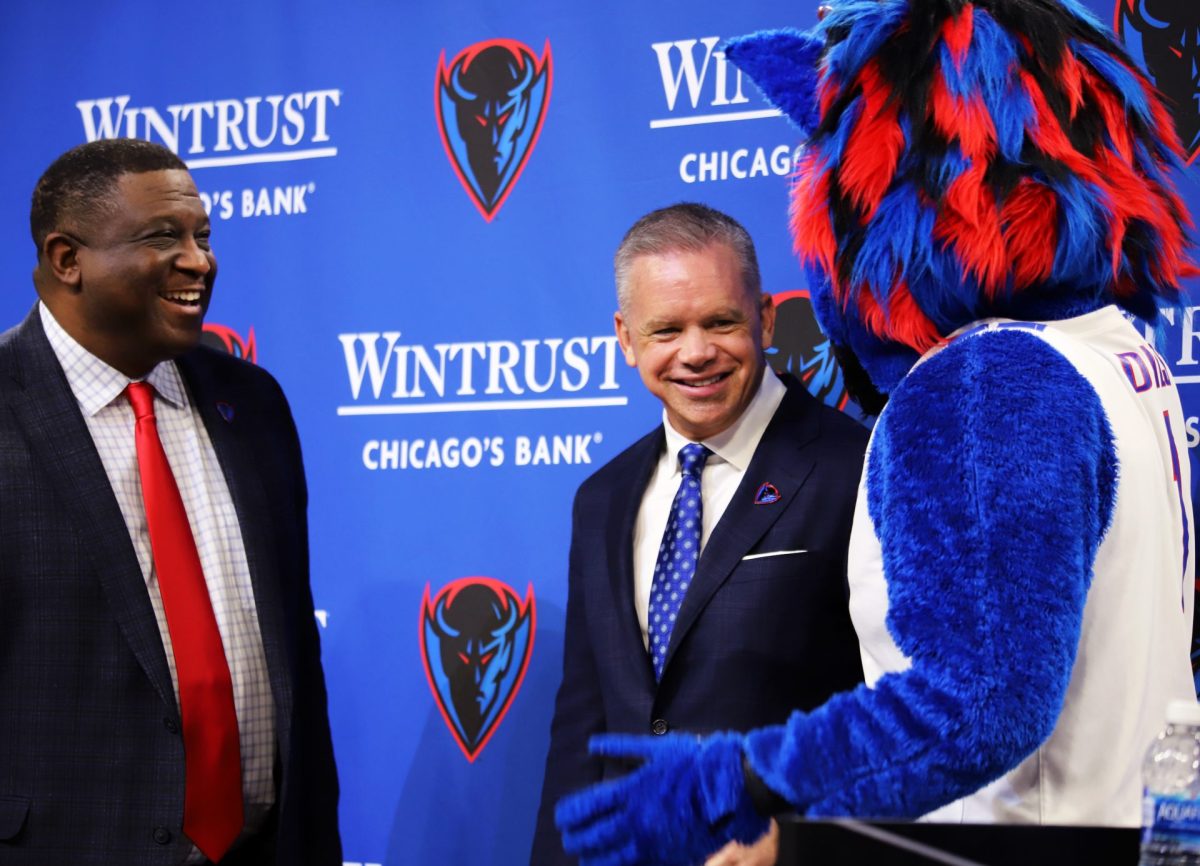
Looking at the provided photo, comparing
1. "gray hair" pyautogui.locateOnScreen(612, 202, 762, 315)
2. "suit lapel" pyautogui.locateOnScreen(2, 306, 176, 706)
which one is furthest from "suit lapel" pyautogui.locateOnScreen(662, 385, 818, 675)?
"suit lapel" pyautogui.locateOnScreen(2, 306, 176, 706)

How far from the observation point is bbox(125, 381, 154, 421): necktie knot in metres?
2.31

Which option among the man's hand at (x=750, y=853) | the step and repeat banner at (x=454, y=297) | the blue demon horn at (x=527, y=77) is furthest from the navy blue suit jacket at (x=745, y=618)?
the blue demon horn at (x=527, y=77)

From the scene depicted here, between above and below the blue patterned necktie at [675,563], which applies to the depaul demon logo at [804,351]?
above

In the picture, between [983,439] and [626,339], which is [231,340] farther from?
[983,439]

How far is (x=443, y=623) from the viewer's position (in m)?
2.86

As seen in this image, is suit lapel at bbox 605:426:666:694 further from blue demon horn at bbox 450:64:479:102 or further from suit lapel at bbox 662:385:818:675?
blue demon horn at bbox 450:64:479:102

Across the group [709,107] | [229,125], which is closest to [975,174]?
[709,107]

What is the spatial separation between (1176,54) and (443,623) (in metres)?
1.76

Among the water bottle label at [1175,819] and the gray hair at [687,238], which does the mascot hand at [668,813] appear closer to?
the water bottle label at [1175,819]

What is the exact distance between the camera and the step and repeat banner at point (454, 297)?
275 centimetres

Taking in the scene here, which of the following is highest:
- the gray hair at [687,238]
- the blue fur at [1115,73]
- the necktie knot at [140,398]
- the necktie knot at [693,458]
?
the gray hair at [687,238]

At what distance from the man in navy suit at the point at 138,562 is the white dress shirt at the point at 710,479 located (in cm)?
62

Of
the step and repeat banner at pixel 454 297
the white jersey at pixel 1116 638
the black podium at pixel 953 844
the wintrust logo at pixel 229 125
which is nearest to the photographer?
the black podium at pixel 953 844

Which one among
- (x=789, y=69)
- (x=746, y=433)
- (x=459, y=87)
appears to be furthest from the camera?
(x=459, y=87)
